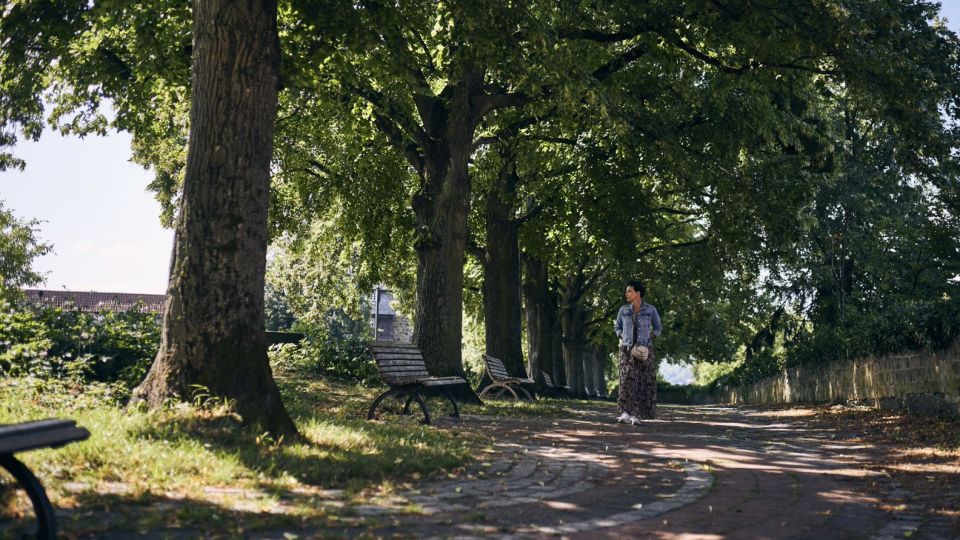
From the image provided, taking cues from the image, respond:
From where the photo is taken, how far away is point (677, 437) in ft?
35.8

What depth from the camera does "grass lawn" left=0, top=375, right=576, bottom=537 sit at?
15.4 feet

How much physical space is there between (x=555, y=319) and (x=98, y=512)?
100 feet

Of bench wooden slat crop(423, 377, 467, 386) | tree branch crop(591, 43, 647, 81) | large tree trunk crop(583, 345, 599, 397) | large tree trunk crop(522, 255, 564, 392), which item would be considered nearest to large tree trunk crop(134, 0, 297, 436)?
bench wooden slat crop(423, 377, 467, 386)

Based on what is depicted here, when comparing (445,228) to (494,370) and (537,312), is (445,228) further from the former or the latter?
(537,312)

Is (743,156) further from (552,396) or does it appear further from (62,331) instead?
(62,331)

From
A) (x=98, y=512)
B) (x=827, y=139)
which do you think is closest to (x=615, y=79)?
(x=827, y=139)

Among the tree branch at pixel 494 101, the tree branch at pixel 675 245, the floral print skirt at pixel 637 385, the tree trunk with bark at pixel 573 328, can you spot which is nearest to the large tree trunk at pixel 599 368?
the tree trunk with bark at pixel 573 328

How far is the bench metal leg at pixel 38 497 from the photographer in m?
3.87

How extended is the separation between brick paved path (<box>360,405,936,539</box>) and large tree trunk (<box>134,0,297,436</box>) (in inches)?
89.0

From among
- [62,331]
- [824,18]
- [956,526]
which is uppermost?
[824,18]

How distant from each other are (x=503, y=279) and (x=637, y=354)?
34.4 ft

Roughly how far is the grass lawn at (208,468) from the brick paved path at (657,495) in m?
0.43

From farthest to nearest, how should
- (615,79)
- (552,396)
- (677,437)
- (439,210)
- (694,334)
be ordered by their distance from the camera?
1. (694,334)
2. (552,396)
3. (615,79)
4. (439,210)
5. (677,437)

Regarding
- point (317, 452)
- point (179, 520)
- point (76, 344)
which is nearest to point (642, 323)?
point (317, 452)
